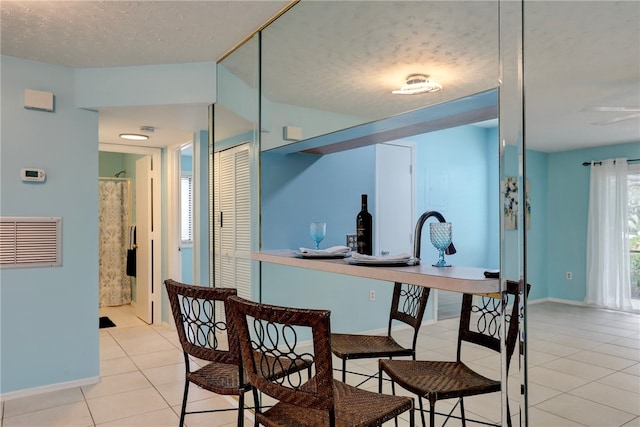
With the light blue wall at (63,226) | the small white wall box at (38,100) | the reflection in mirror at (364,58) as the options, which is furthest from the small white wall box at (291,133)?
the small white wall box at (38,100)

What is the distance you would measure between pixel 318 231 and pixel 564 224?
53.1 inches

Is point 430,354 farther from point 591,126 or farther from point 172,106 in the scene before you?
point 172,106

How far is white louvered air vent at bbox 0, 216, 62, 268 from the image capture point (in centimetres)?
299

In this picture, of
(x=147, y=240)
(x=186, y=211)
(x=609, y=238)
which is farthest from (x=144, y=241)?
(x=609, y=238)

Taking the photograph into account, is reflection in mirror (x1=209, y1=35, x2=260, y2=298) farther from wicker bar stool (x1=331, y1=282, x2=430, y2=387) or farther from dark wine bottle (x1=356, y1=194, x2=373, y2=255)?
wicker bar stool (x1=331, y1=282, x2=430, y2=387)

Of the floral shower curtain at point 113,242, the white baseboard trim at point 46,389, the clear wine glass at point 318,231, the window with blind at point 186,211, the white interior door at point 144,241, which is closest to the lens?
the clear wine glass at point 318,231

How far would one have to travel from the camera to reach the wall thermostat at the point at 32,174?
3031 millimetres

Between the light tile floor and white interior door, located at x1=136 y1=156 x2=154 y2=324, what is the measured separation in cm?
76

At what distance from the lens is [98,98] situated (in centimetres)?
324

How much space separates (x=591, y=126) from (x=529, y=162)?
23 centimetres

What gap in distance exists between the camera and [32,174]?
306 cm

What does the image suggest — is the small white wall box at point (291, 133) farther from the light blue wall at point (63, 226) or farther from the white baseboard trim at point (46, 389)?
the white baseboard trim at point (46, 389)

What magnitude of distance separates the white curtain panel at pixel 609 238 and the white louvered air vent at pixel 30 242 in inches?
127

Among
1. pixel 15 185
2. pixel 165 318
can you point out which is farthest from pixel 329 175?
pixel 165 318
